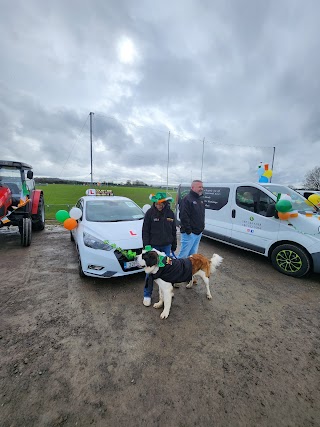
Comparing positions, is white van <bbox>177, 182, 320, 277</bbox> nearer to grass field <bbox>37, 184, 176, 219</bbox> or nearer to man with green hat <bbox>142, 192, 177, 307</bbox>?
grass field <bbox>37, 184, 176, 219</bbox>

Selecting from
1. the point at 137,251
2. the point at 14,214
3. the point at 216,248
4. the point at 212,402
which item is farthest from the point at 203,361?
the point at 14,214

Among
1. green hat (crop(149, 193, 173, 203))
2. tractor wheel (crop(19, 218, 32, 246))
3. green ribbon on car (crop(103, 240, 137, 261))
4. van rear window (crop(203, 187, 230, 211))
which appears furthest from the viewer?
van rear window (crop(203, 187, 230, 211))

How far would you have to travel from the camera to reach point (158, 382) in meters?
1.87

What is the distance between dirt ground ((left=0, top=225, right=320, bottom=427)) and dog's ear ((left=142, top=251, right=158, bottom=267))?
86 cm

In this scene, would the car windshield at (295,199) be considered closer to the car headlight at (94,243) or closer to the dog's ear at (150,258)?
the dog's ear at (150,258)

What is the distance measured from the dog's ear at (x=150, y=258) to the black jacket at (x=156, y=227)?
50cm

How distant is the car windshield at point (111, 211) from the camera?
436cm

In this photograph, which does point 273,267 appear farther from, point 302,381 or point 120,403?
point 120,403

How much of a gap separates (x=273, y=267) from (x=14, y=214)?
707 cm

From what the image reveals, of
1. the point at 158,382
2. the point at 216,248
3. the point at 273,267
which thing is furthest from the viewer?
the point at 216,248

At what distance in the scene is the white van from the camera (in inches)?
156

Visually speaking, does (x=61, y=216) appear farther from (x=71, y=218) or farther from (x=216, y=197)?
(x=216, y=197)

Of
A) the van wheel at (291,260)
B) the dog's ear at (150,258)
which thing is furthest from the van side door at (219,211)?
the dog's ear at (150,258)

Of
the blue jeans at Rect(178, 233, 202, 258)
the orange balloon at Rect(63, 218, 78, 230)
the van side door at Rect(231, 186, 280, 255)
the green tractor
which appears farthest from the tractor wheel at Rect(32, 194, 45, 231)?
the van side door at Rect(231, 186, 280, 255)
